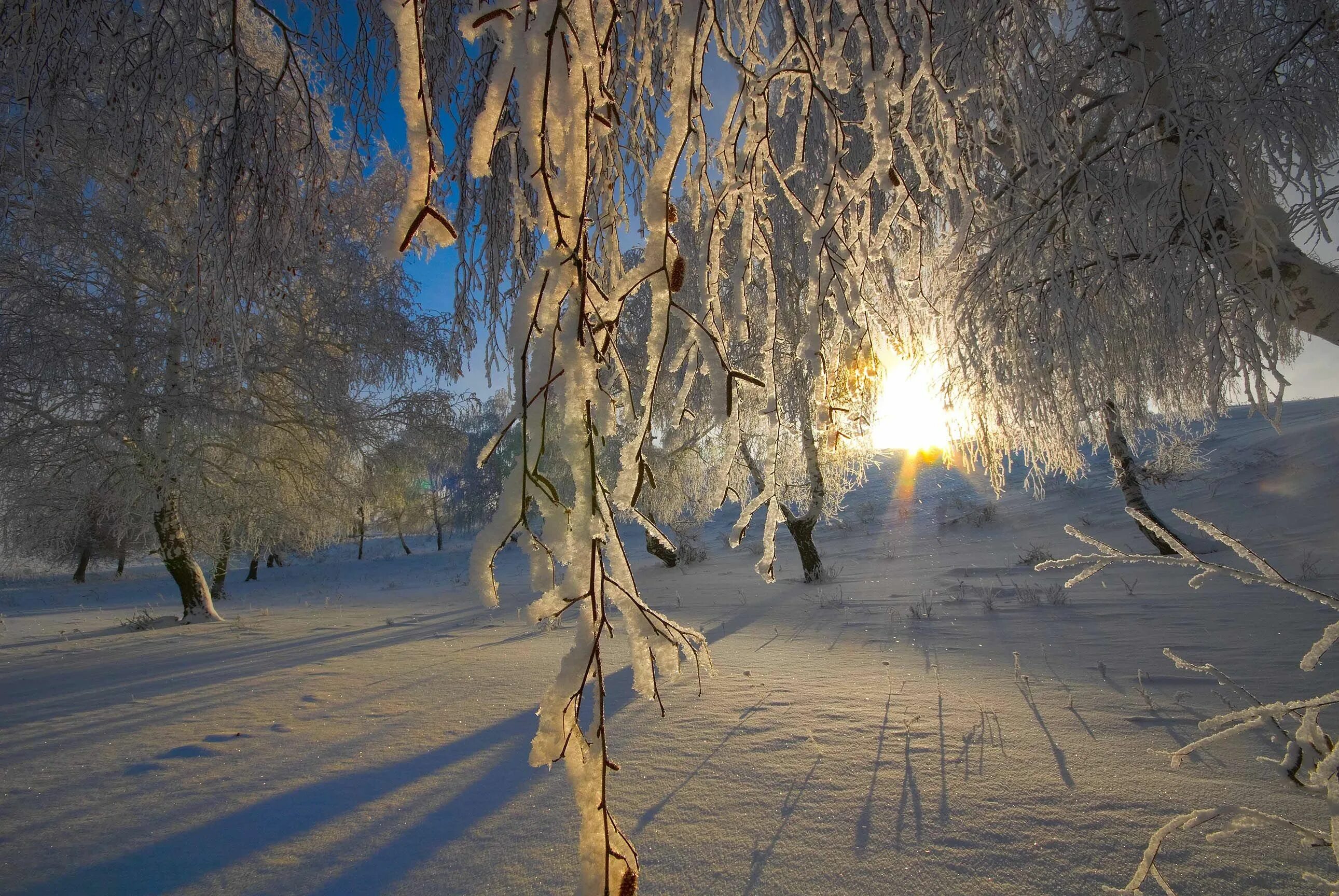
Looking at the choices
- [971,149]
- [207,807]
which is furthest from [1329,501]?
[207,807]

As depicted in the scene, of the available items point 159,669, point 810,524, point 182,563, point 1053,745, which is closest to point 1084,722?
point 1053,745

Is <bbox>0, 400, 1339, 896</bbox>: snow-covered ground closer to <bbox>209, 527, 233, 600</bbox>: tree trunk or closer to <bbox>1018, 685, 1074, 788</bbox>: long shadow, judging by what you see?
<bbox>1018, 685, 1074, 788</bbox>: long shadow

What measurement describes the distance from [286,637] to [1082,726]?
6.46 metres

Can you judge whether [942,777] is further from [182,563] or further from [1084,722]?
[182,563]

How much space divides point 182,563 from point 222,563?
558 centimetres

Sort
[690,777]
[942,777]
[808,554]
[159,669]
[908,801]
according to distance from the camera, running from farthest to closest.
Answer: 1. [808,554]
2. [159,669]
3. [690,777]
4. [942,777]
5. [908,801]

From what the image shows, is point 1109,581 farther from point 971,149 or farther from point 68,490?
point 68,490

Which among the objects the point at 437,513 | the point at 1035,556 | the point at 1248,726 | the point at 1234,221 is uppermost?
the point at 1234,221

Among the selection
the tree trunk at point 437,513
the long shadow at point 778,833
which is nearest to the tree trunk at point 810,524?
the long shadow at point 778,833

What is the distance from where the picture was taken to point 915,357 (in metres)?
1.54

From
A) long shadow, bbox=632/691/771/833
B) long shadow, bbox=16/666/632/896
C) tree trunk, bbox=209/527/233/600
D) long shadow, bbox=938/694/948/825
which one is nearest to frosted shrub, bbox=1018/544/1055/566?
long shadow, bbox=938/694/948/825

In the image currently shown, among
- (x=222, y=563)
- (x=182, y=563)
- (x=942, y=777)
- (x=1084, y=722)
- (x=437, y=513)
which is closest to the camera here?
(x=942, y=777)

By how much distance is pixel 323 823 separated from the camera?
1.79 m

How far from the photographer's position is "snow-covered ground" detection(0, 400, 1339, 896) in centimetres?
150
